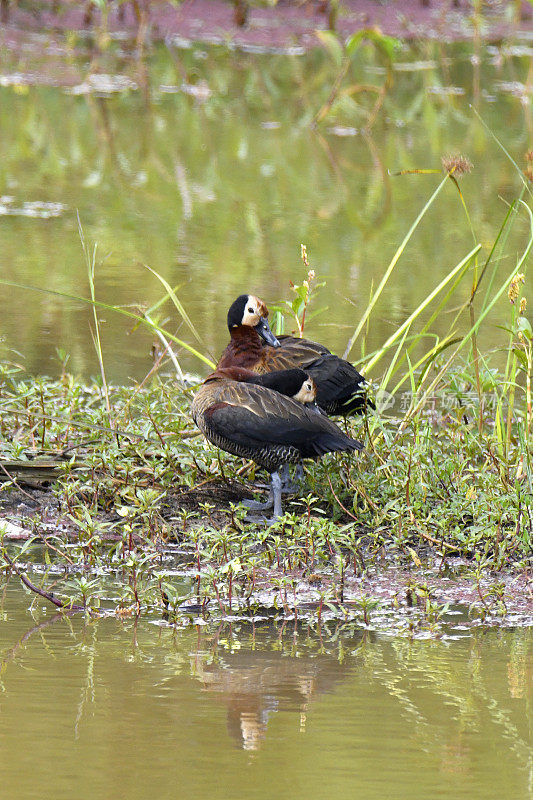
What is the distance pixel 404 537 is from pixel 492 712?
129 cm

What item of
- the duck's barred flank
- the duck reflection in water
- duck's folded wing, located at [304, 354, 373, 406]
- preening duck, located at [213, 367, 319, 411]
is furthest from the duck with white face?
the duck reflection in water

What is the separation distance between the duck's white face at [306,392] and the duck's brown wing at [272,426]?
0.13 metres

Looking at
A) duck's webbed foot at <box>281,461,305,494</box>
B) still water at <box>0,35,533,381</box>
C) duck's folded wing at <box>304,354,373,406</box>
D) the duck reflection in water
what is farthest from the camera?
still water at <box>0,35,533,381</box>

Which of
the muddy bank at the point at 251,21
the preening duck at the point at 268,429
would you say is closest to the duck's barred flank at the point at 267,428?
the preening duck at the point at 268,429

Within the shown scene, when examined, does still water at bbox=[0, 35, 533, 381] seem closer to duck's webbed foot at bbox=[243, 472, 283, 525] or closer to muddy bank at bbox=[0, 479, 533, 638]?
duck's webbed foot at bbox=[243, 472, 283, 525]

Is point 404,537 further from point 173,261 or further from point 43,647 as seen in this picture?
point 173,261

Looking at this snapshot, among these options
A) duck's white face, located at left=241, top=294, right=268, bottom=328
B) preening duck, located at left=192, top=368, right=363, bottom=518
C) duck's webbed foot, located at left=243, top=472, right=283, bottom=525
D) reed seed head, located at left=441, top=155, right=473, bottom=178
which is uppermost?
reed seed head, located at left=441, top=155, right=473, bottom=178

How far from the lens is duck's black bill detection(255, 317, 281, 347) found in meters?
5.33

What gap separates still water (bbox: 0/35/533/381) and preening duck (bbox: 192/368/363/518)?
3.75 feet

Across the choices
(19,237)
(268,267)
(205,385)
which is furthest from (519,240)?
(205,385)

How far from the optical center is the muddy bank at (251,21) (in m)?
18.0

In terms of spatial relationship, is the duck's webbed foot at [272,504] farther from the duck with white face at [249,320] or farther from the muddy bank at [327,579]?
the duck with white face at [249,320]

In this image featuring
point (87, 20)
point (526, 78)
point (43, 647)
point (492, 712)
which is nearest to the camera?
point (492, 712)

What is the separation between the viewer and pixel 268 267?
8.62m
